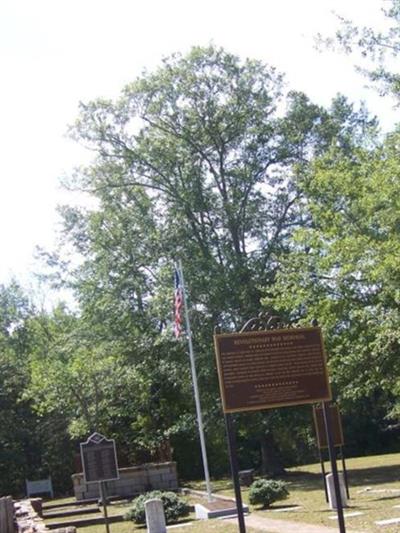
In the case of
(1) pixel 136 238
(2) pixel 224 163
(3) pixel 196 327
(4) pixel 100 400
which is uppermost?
(2) pixel 224 163

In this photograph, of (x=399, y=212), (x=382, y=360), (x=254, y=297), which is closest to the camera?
(x=399, y=212)

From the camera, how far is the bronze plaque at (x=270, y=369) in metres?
9.45

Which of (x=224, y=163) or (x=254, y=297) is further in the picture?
(x=224, y=163)

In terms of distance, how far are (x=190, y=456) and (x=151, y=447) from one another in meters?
5.95

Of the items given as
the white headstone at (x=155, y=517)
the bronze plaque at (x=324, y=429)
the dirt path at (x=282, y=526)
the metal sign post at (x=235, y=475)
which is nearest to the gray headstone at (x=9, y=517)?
the white headstone at (x=155, y=517)

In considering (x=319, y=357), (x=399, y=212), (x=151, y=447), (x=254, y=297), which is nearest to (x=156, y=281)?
(x=254, y=297)

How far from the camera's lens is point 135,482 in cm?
2641

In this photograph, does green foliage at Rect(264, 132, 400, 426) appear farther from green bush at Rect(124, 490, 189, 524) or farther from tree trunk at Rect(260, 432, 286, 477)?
green bush at Rect(124, 490, 189, 524)

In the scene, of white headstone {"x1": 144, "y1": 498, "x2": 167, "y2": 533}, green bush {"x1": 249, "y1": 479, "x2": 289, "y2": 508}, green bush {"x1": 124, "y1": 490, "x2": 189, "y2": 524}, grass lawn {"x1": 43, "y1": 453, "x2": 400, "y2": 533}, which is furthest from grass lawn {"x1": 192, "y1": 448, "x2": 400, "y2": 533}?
white headstone {"x1": 144, "y1": 498, "x2": 167, "y2": 533}

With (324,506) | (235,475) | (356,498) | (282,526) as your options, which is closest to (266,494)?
(324,506)

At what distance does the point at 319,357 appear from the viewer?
10078mm

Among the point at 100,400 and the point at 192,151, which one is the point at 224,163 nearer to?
the point at 192,151

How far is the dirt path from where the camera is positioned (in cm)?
1263

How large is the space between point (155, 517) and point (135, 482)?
12.5 metres
